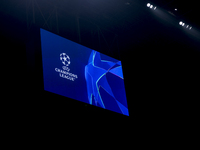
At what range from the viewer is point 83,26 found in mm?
6824

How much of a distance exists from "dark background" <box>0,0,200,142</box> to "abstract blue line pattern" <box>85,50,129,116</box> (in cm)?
17

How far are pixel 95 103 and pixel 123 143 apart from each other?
136 cm

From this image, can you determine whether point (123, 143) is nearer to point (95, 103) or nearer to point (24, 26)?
point (95, 103)

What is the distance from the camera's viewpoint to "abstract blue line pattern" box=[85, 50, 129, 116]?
17.1 ft

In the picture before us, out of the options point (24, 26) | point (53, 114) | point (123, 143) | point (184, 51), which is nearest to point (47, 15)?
point (24, 26)

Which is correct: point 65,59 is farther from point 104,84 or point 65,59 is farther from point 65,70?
point 104,84

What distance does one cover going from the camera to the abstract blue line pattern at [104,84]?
17.1 feet

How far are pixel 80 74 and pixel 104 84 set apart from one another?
1.81 ft

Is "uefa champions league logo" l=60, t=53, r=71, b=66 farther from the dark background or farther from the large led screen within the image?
the dark background

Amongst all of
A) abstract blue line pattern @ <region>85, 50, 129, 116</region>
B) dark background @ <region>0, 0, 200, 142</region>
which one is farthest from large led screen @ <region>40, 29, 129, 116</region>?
dark background @ <region>0, 0, 200, 142</region>

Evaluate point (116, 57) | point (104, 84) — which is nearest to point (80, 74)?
point (104, 84)

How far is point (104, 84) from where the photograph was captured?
5449 millimetres

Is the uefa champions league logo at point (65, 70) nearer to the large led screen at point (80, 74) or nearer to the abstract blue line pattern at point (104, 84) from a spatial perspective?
the large led screen at point (80, 74)

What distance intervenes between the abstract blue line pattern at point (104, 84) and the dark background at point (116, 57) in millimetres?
174
